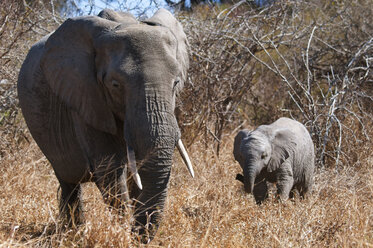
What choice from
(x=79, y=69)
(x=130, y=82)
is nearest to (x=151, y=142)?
(x=130, y=82)

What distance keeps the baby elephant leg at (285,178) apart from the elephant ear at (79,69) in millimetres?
2303

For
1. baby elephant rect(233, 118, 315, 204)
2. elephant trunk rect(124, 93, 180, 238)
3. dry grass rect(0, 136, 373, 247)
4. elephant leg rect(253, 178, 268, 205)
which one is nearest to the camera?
elephant trunk rect(124, 93, 180, 238)

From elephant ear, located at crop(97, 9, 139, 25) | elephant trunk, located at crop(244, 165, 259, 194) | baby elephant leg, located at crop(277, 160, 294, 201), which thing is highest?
elephant ear, located at crop(97, 9, 139, 25)

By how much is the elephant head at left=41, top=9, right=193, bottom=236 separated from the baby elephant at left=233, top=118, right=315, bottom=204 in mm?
1586

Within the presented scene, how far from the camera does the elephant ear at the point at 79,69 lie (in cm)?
338

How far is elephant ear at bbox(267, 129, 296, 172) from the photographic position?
204 inches

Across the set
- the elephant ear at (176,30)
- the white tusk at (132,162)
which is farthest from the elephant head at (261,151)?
the white tusk at (132,162)

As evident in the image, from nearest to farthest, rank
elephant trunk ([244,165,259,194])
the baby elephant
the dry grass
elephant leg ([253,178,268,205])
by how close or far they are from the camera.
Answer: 1. the dry grass
2. elephant trunk ([244,165,259,194])
3. the baby elephant
4. elephant leg ([253,178,268,205])

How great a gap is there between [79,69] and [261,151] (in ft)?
7.08

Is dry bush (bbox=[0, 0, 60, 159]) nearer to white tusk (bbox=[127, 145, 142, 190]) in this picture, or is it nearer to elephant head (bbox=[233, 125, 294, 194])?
elephant head (bbox=[233, 125, 294, 194])

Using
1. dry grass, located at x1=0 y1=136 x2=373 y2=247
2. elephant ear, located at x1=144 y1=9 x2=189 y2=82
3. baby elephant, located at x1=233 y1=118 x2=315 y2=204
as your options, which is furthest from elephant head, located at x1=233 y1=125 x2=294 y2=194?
elephant ear, located at x1=144 y1=9 x2=189 y2=82

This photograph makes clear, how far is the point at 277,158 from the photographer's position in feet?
17.1

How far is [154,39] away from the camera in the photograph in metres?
3.24

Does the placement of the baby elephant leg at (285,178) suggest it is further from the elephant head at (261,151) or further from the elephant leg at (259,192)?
the elephant leg at (259,192)
